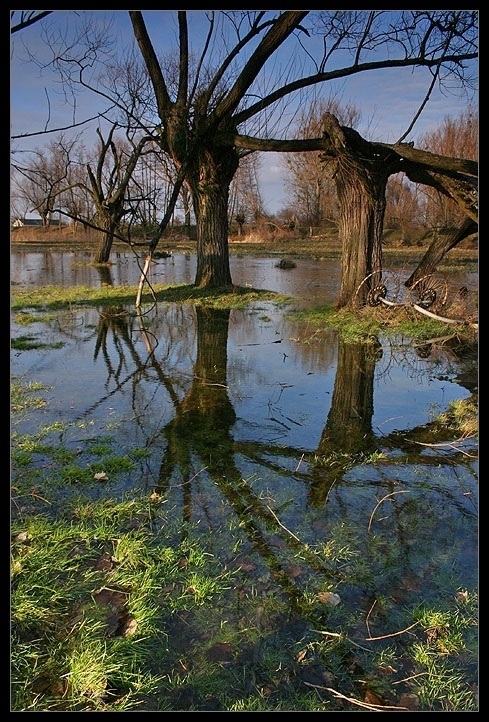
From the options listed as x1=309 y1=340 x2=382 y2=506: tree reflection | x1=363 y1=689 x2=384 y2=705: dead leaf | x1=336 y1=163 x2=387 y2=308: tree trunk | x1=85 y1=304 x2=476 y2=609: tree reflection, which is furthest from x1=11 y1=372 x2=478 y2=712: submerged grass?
x1=336 y1=163 x2=387 y2=308: tree trunk

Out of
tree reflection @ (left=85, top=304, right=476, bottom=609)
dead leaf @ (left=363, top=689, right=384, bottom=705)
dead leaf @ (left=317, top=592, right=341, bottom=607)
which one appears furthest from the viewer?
tree reflection @ (left=85, top=304, right=476, bottom=609)

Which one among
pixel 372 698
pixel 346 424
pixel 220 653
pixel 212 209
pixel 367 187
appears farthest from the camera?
pixel 212 209

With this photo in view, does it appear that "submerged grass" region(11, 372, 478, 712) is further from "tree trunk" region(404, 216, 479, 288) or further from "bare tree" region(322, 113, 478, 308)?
"tree trunk" region(404, 216, 479, 288)

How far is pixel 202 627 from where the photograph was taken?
7.36ft

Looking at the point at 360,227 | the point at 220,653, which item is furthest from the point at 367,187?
the point at 220,653

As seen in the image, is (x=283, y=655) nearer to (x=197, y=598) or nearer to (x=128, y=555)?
(x=197, y=598)

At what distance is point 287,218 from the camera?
138 ft

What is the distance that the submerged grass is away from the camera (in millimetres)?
1937

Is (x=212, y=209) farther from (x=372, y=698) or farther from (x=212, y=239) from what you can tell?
(x=372, y=698)

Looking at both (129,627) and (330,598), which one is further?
(330,598)

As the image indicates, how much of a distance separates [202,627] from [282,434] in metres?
2.27

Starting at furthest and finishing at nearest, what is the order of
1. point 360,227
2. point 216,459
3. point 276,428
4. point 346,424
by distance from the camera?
point 360,227 < point 346,424 < point 276,428 < point 216,459

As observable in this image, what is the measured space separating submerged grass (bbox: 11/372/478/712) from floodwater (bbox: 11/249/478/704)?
10cm
